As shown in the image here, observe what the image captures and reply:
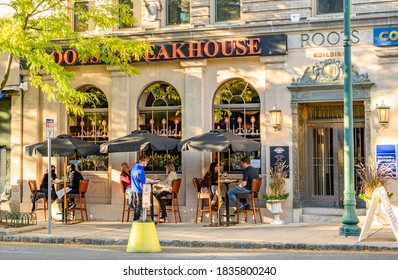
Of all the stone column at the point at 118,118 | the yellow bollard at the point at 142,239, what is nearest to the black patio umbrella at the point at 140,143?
the stone column at the point at 118,118

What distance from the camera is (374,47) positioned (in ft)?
63.8

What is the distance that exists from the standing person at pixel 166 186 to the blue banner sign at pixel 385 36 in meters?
6.63

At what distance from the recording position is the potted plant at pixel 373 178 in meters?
18.3

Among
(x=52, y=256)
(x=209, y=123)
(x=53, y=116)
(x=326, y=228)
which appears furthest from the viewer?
(x=53, y=116)

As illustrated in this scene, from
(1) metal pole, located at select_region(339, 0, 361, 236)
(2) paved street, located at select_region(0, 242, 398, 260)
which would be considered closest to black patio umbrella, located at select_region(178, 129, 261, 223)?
(1) metal pole, located at select_region(339, 0, 361, 236)

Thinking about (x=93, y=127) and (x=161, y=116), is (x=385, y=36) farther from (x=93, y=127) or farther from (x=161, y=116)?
(x=93, y=127)

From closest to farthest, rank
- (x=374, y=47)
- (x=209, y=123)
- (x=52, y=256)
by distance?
(x=52, y=256) < (x=374, y=47) < (x=209, y=123)

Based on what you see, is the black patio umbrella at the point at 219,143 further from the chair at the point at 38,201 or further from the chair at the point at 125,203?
the chair at the point at 38,201

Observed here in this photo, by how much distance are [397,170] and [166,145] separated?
20.5 ft

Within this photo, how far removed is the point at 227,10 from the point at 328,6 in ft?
9.85

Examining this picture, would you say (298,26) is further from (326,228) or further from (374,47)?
(326,228)

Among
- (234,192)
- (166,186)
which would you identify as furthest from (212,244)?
(166,186)

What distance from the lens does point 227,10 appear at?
21.4 meters

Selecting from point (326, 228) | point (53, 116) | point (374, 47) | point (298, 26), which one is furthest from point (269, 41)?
point (53, 116)
